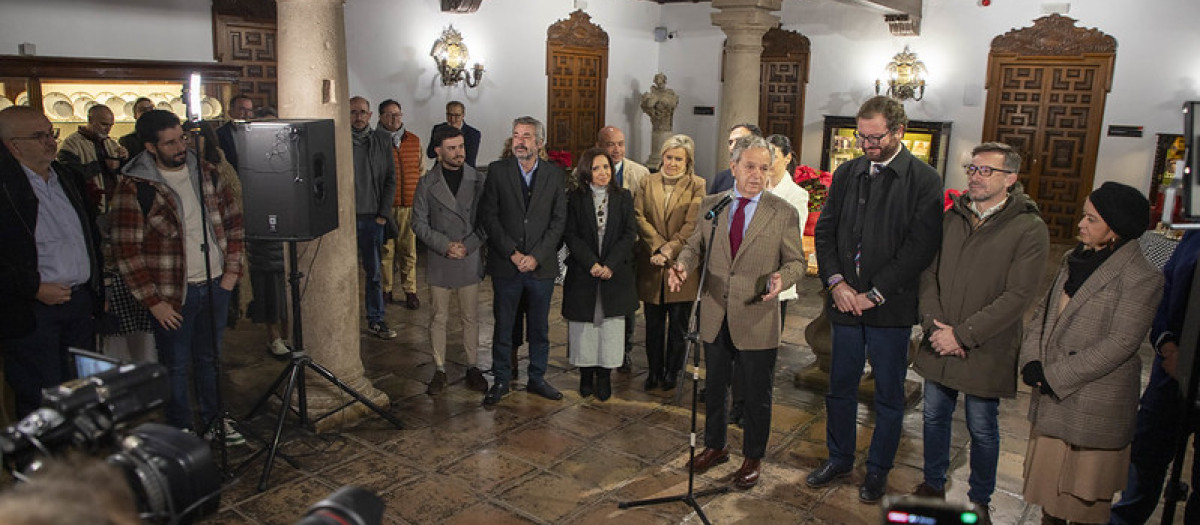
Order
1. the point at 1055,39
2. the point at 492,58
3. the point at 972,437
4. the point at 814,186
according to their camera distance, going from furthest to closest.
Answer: the point at 492,58 → the point at 1055,39 → the point at 814,186 → the point at 972,437

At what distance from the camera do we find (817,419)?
464 cm

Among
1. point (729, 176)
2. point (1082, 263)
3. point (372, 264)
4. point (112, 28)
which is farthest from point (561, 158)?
point (1082, 263)

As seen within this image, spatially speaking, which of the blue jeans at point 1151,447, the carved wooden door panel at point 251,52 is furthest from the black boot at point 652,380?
the carved wooden door panel at point 251,52

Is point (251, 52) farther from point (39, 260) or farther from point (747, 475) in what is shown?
point (747, 475)

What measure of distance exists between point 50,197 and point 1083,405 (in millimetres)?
3998

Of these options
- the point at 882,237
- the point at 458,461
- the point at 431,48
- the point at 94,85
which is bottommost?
the point at 458,461

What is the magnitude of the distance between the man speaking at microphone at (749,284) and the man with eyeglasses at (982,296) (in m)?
0.60

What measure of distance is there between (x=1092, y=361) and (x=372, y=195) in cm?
470

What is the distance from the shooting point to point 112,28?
706 centimetres

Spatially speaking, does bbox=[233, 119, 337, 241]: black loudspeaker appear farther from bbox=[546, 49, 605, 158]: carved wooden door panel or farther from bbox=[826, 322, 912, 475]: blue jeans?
bbox=[546, 49, 605, 158]: carved wooden door panel

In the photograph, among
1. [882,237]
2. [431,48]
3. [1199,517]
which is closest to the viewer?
[1199,517]

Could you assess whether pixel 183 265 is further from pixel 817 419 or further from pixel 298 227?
pixel 817 419

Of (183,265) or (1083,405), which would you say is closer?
(1083,405)

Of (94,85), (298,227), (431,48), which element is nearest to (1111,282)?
(298,227)
